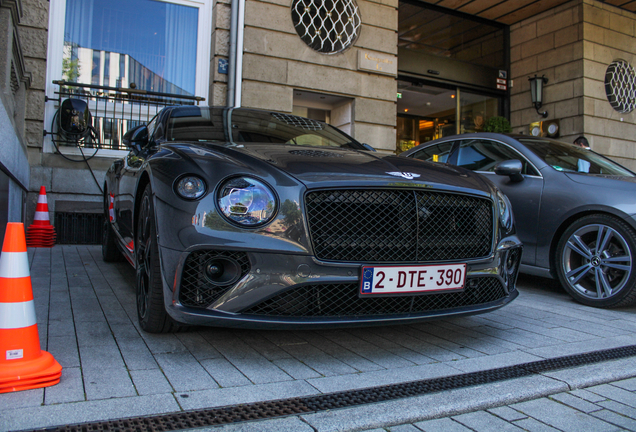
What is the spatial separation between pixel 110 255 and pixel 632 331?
184 inches

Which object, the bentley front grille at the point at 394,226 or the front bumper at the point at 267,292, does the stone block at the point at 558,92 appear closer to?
the bentley front grille at the point at 394,226

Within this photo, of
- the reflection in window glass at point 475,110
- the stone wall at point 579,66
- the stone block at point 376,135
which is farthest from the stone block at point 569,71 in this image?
the stone block at point 376,135

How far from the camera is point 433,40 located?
12.6 meters

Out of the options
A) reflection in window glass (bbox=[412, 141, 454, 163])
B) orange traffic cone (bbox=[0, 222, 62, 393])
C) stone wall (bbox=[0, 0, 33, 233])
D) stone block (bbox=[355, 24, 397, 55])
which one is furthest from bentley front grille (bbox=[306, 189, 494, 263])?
stone block (bbox=[355, 24, 397, 55])

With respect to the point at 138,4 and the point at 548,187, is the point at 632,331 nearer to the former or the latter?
the point at 548,187

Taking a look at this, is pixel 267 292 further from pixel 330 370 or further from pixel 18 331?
pixel 18 331

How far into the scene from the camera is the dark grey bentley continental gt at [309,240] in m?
2.24

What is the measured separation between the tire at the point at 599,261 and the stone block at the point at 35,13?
25.2ft

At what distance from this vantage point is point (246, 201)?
2.29 m

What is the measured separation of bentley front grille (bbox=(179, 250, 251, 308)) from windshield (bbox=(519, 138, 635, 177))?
328 centimetres

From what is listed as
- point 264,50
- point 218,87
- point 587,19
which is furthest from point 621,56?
point 218,87

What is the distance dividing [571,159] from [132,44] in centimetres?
713

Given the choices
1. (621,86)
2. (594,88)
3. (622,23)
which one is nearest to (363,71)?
(594,88)

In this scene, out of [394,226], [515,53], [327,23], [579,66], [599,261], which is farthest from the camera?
[515,53]
